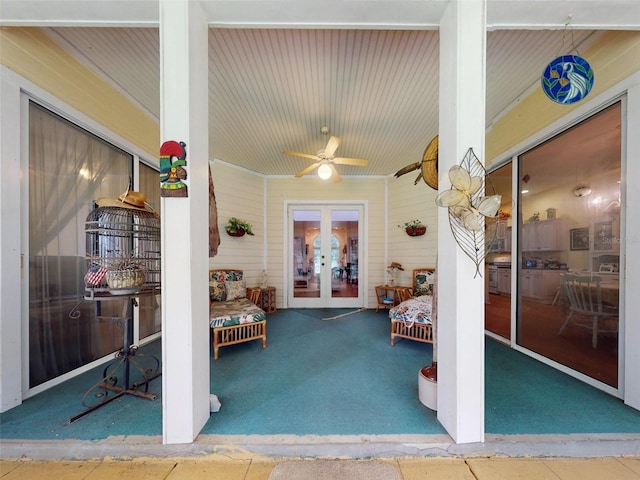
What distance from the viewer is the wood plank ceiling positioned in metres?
1.96

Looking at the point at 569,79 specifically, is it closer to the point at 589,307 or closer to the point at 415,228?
the point at 589,307

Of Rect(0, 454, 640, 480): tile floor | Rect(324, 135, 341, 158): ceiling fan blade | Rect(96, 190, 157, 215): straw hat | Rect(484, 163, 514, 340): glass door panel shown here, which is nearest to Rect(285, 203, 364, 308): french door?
Rect(324, 135, 341, 158): ceiling fan blade

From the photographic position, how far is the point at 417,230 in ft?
14.8

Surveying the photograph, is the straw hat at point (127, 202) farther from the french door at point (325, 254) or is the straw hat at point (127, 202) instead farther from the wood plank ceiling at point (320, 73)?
the french door at point (325, 254)

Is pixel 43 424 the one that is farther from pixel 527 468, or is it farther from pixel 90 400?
pixel 527 468

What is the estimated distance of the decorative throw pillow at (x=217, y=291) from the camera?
378 cm

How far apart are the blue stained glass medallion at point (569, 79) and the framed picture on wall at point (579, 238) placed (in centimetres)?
123

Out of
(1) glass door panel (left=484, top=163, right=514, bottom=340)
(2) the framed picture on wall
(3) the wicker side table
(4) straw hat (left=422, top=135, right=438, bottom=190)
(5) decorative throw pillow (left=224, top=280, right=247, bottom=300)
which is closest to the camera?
(4) straw hat (left=422, top=135, right=438, bottom=190)

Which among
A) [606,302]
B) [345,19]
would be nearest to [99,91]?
[345,19]

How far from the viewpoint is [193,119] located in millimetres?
1522

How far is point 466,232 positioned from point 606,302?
176cm

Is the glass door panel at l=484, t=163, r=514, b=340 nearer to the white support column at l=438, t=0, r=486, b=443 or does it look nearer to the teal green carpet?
the teal green carpet

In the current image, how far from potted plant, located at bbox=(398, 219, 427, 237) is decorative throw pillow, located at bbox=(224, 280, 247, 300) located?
3.22 meters

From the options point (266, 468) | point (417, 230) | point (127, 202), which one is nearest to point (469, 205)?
point (266, 468)
